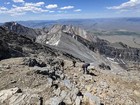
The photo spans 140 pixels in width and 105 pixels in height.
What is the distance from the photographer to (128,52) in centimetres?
17712

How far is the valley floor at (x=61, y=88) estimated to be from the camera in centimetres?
1862

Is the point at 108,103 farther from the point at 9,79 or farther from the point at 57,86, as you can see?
the point at 9,79

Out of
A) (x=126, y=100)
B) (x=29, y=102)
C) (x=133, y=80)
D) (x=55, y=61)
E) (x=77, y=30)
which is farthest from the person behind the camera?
(x=77, y=30)

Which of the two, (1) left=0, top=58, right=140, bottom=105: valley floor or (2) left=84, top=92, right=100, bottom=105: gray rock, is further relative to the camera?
(2) left=84, top=92, right=100, bottom=105: gray rock

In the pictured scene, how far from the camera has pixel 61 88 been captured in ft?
71.3

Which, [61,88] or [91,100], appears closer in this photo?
[91,100]

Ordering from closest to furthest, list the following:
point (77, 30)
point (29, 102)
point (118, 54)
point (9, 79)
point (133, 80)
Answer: point (29, 102) < point (9, 79) < point (133, 80) < point (118, 54) < point (77, 30)

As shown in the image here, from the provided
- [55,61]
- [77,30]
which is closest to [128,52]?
[77,30]

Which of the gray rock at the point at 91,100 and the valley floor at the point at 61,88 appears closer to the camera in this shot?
the valley floor at the point at 61,88

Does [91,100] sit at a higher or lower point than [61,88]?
lower

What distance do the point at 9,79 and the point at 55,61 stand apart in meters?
13.4

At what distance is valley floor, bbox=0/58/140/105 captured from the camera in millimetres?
18625

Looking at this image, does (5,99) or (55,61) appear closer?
(5,99)

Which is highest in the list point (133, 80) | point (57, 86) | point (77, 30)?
point (57, 86)
